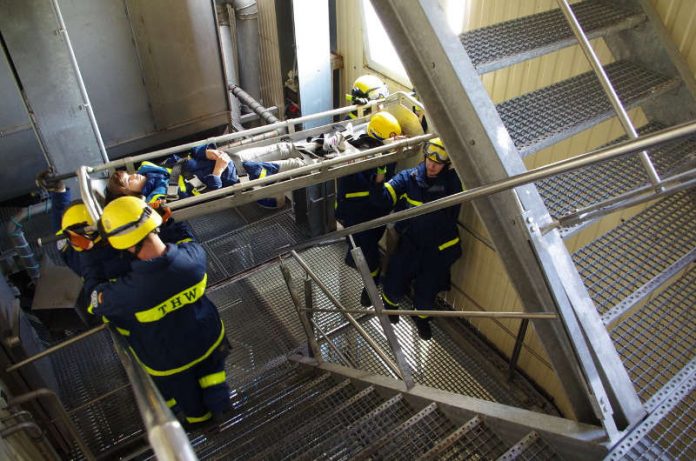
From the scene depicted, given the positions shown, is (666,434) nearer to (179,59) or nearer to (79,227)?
(79,227)

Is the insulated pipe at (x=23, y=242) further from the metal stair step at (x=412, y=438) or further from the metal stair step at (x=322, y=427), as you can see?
the metal stair step at (x=412, y=438)

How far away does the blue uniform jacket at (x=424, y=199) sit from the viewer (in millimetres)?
5250

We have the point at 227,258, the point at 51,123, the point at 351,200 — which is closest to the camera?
the point at 51,123

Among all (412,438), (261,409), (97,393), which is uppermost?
(412,438)

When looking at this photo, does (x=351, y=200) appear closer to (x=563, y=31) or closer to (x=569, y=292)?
(x=563, y=31)

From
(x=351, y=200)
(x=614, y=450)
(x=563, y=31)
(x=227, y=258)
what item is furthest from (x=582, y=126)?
(x=227, y=258)

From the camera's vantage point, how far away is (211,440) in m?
4.42

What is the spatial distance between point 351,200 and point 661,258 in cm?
377

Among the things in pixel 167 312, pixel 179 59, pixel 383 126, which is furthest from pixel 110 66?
pixel 167 312

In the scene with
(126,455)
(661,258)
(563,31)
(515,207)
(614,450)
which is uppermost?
(563,31)

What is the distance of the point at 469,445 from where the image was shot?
2.83 m

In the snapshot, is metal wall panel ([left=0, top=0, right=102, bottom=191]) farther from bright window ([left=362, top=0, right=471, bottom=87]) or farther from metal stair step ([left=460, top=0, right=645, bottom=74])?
metal stair step ([left=460, top=0, right=645, bottom=74])

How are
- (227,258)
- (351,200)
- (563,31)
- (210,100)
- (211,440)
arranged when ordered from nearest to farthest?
(563,31) < (211,440) < (351,200) < (227,258) < (210,100)

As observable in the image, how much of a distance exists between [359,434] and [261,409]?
1.52 metres
